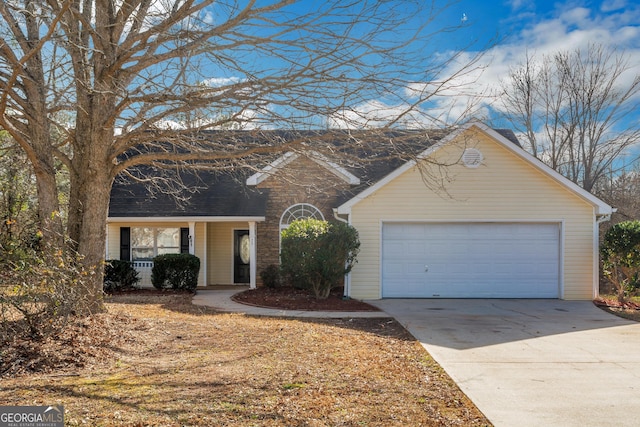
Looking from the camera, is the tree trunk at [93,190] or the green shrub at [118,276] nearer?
the tree trunk at [93,190]

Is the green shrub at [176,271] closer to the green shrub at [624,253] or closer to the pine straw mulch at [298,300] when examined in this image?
the pine straw mulch at [298,300]

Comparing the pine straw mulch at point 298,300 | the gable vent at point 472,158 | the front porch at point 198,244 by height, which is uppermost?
the gable vent at point 472,158

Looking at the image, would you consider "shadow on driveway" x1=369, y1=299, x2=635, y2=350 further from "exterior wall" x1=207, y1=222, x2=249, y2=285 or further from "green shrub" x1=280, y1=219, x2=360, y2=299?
"exterior wall" x1=207, y1=222, x2=249, y2=285

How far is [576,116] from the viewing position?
81.5 ft

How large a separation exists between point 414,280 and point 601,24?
1276cm

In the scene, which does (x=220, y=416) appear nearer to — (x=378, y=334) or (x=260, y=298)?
(x=378, y=334)

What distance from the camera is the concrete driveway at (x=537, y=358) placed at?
516cm

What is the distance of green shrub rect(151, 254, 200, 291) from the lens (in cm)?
1600

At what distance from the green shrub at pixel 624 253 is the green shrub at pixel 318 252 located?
6753mm

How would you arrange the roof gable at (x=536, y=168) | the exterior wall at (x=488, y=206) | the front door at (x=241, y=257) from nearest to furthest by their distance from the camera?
the roof gable at (x=536, y=168) < the exterior wall at (x=488, y=206) < the front door at (x=241, y=257)

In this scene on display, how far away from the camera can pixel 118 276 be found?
1620 centimetres

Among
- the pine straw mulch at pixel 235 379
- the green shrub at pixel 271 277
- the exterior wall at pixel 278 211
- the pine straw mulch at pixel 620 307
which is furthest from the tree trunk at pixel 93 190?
the pine straw mulch at pixel 620 307

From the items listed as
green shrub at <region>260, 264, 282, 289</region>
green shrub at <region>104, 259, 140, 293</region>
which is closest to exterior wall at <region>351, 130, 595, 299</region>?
green shrub at <region>260, 264, 282, 289</region>

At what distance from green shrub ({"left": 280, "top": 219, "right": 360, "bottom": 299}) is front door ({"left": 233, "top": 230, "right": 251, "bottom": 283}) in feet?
15.4
